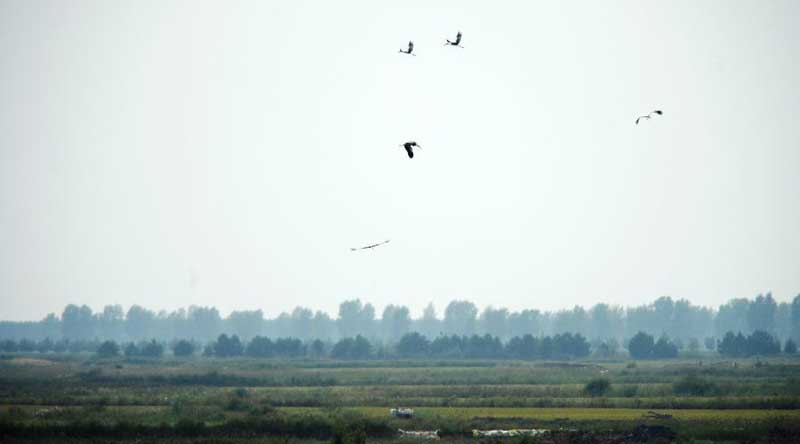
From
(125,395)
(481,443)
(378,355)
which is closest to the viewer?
(481,443)

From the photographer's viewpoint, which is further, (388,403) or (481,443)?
(388,403)

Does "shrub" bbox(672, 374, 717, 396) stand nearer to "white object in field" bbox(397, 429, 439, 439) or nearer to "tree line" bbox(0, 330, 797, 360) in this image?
"white object in field" bbox(397, 429, 439, 439)

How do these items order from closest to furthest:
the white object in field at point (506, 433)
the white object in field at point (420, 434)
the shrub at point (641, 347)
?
the white object in field at point (506, 433)
the white object in field at point (420, 434)
the shrub at point (641, 347)

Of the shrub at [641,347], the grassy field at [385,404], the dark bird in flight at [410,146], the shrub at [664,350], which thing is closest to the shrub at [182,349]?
the grassy field at [385,404]

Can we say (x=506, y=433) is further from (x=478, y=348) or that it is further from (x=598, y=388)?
(x=478, y=348)

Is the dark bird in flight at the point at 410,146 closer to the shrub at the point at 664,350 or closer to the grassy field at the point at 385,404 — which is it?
the grassy field at the point at 385,404

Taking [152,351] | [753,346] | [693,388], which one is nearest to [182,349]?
[152,351]

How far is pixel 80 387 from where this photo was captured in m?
67.6

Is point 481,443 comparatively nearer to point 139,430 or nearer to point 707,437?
point 707,437

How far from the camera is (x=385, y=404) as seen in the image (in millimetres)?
54812

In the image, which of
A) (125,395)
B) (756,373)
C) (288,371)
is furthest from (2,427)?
(756,373)

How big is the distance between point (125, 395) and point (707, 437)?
4043 centimetres

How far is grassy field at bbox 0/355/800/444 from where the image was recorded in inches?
1645

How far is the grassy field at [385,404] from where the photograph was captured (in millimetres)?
41781
